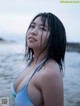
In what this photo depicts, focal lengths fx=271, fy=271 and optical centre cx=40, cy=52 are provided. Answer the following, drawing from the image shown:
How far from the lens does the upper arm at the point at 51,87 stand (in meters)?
0.89

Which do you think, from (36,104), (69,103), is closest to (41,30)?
(36,104)

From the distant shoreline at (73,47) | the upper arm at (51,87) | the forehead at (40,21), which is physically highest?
the forehead at (40,21)

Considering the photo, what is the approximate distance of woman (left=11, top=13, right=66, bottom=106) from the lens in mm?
897

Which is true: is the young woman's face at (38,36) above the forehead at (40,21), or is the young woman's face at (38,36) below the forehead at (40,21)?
below

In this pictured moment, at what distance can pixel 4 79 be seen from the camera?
1.63 metres

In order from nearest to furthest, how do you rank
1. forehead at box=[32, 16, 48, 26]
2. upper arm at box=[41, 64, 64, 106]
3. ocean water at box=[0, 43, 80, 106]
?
upper arm at box=[41, 64, 64, 106]
forehead at box=[32, 16, 48, 26]
ocean water at box=[0, 43, 80, 106]

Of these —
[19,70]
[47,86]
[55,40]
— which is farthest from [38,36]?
[19,70]

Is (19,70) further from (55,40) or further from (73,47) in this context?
(55,40)

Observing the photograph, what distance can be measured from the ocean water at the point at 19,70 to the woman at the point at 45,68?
0.58 meters

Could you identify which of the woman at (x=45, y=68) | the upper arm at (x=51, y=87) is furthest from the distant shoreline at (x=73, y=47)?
the upper arm at (x=51, y=87)

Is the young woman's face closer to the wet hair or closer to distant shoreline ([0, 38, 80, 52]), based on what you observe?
the wet hair

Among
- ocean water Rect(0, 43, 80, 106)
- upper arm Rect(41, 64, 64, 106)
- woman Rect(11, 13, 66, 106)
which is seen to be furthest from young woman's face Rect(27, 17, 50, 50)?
ocean water Rect(0, 43, 80, 106)

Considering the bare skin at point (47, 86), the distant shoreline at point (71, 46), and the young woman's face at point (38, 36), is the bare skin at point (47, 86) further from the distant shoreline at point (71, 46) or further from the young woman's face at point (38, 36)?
the distant shoreline at point (71, 46)

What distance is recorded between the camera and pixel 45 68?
922 mm
